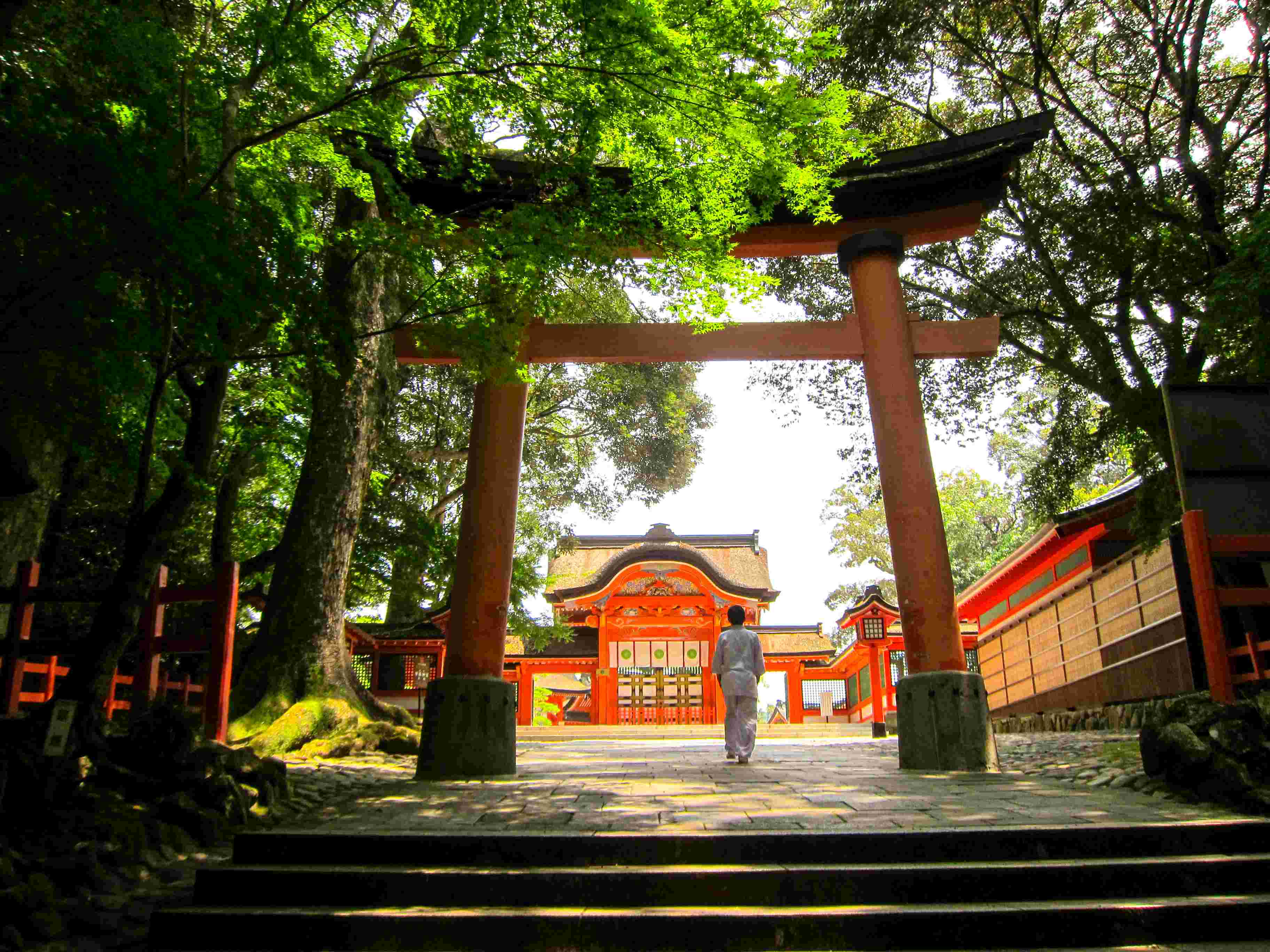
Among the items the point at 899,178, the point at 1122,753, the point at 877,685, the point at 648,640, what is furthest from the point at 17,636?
the point at 877,685

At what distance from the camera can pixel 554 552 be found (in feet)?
63.8

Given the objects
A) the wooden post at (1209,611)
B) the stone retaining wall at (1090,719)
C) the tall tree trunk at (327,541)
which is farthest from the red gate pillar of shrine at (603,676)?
the wooden post at (1209,611)

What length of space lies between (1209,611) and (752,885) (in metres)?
4.66

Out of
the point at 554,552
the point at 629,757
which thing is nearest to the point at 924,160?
the point at 629,757

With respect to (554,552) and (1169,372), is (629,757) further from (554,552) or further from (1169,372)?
(554,552)

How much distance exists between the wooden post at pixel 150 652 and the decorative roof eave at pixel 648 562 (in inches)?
537

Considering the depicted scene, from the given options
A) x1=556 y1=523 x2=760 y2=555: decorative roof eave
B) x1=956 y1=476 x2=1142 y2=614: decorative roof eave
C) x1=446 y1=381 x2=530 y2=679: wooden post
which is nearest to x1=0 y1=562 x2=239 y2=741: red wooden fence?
x1=446 y1=381 x2=530 y2=679: wooden post

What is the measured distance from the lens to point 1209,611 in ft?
20.4

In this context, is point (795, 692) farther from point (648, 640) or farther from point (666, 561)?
point (666, 561)

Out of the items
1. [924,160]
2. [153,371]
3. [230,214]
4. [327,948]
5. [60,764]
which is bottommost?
[327,948]

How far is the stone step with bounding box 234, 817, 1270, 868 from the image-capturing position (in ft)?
12.4

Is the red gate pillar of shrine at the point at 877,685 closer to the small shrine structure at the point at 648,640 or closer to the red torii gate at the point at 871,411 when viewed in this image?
the small shrine structure at the point at 648,640

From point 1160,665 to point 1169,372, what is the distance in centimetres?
324

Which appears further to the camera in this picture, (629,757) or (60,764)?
(629,757)
